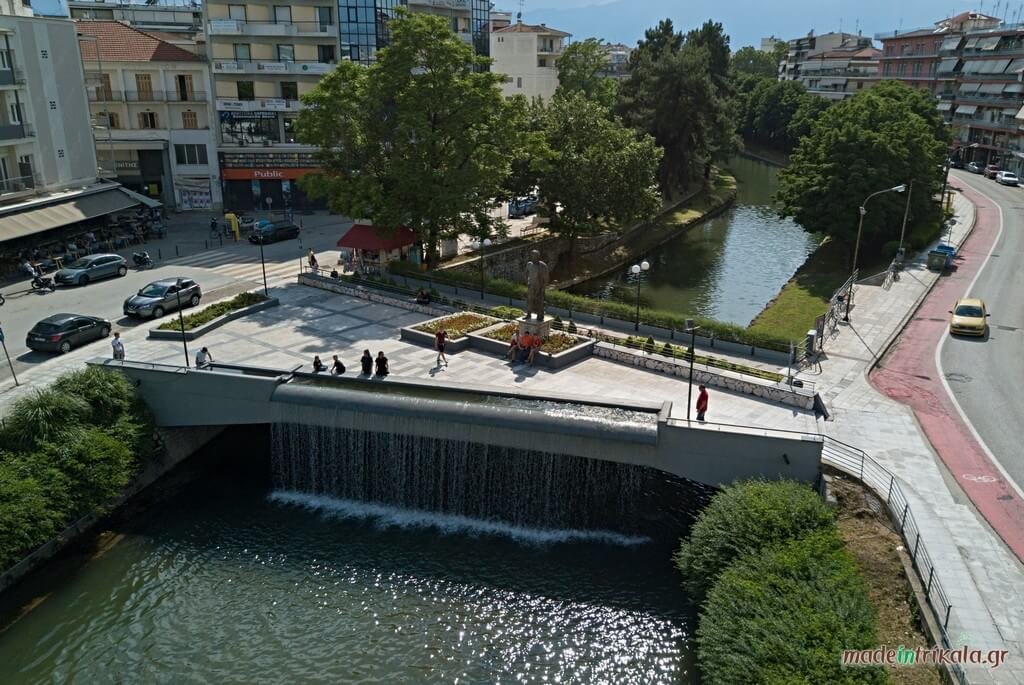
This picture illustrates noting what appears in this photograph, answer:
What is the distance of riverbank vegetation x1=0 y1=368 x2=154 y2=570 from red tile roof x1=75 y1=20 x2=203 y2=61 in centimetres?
4534

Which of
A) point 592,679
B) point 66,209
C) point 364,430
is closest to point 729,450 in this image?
point 592,679

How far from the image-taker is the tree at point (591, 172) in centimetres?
5694

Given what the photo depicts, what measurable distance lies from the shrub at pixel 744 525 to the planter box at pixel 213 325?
25.8m

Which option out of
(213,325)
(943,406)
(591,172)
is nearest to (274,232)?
(213,325)

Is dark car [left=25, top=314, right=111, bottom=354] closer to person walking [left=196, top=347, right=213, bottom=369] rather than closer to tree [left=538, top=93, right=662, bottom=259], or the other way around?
person walking [left=196, top=347, right=213, bottom=369]

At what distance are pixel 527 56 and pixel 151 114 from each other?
47.7 meters

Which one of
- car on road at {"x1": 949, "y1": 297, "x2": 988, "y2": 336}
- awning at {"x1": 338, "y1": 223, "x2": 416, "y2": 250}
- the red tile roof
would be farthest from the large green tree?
the red tile roof

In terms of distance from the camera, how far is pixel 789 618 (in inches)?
768

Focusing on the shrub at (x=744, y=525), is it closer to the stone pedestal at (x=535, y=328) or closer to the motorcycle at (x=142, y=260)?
the stone pedestal at (x=535, y=328)

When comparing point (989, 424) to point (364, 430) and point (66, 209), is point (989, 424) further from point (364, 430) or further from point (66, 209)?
point (66, 209)

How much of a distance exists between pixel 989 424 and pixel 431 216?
102 feet

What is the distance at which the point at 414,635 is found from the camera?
23.9m

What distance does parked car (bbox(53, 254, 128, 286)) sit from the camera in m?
49.0

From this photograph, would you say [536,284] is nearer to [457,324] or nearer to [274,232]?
[457,324]
